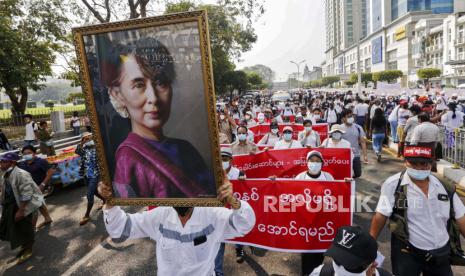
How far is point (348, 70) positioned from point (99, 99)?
149 metres

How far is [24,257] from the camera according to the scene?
19.4 feet

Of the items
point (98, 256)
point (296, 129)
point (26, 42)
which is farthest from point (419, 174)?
point (26, 42)

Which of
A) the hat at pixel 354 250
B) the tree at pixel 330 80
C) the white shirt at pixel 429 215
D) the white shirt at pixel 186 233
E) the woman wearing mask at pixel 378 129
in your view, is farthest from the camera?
the tree at pixel 330 80

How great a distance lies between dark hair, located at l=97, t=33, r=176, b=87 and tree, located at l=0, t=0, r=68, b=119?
15.6 m

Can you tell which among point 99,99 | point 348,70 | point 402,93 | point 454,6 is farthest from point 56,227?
point 348,70

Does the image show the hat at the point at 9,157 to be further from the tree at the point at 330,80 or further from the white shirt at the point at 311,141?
the tree at the point at 330,80

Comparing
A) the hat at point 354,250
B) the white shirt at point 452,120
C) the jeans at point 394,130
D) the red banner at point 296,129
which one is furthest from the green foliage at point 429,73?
the hat at point 354,250

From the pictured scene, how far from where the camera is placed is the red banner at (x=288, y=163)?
23.8 ft

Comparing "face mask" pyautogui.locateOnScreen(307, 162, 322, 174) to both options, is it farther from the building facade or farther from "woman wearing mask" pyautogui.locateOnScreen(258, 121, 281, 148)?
the building facade

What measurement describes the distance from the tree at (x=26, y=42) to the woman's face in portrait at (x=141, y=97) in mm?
15689

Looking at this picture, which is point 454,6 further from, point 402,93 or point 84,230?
point 84,230

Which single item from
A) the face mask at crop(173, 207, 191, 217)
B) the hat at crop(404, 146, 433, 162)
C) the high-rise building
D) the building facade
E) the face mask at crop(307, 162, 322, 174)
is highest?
the high-rise building

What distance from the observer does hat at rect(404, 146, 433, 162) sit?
3.30m

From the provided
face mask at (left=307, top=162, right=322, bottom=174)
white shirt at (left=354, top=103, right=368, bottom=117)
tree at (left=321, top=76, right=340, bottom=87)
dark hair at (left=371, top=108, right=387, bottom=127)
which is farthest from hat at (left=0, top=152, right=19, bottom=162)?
tree at (left=321, top=76, right=340, bottom=87)
